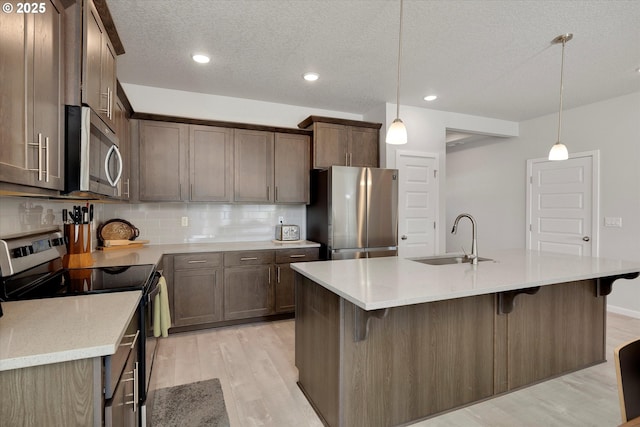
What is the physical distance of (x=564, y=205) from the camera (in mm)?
4449

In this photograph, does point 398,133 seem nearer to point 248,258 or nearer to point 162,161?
point 248,258

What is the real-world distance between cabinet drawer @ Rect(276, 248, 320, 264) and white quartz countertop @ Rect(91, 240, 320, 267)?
0.16 feet

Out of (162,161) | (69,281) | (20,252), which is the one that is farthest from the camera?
(162,161)

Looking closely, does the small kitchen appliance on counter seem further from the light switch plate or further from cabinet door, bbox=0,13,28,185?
the light switch plate

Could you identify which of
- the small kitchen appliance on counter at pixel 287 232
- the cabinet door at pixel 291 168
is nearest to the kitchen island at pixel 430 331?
the small kitchen appliance on counter at pixel 287 232

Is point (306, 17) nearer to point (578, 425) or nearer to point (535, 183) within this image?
point (578, 425)

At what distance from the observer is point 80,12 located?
4.90ft

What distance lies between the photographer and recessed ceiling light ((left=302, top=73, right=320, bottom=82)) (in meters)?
3.23

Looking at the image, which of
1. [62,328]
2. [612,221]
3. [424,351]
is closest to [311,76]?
[424,351]

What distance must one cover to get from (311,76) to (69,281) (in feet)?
8.68

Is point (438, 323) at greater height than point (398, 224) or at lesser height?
lesser

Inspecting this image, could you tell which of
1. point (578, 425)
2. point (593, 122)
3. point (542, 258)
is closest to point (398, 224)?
point (542, 258)

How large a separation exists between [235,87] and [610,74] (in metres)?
3.88

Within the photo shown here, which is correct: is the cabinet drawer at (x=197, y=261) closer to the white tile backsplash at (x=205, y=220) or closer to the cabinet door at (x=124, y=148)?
the white tile backsplash at (x=205, y=220)
